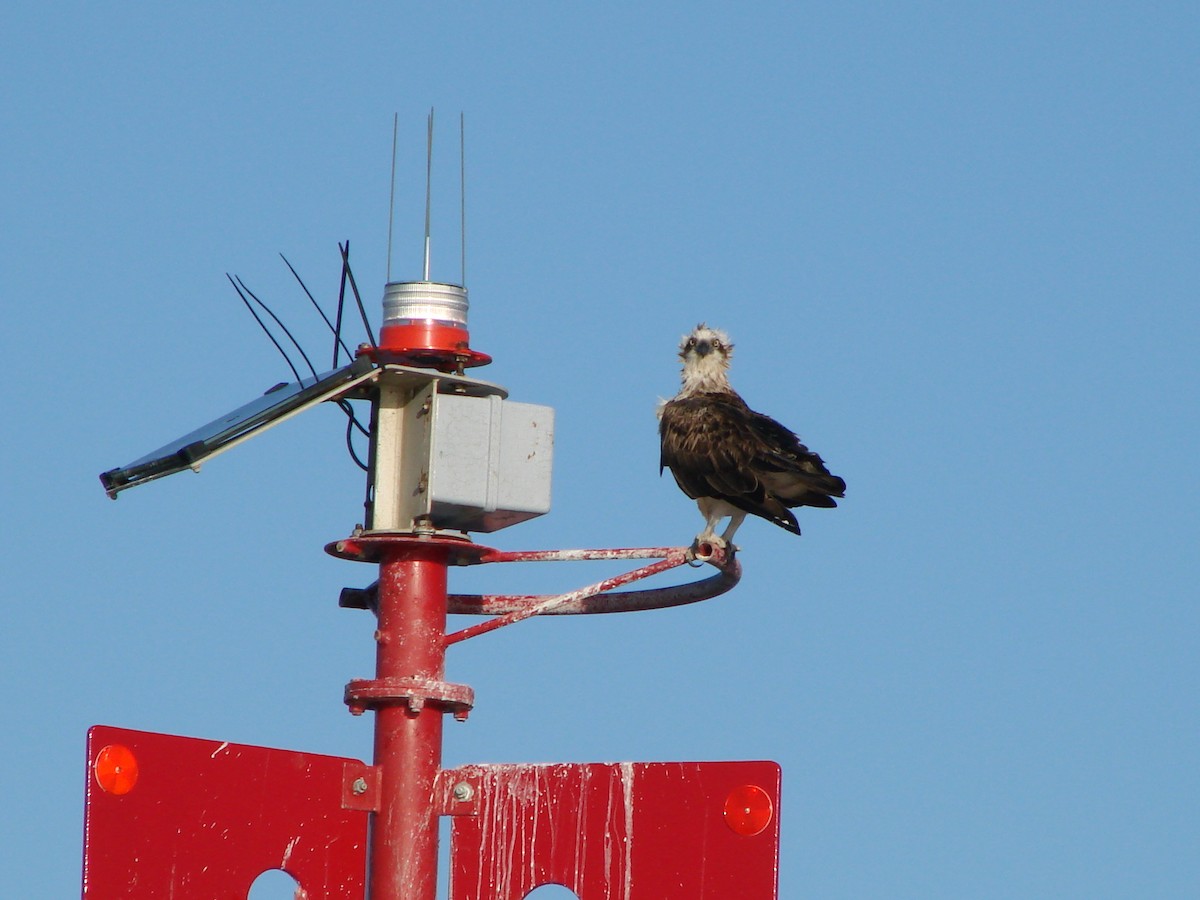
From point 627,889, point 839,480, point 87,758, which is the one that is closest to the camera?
point 87,758

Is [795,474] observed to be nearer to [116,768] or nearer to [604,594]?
[604,594]

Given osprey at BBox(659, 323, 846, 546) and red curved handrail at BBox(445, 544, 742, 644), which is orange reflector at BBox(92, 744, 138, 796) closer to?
red curved handrail at BBox(445, 544, 742, 644)

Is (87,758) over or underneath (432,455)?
underneath

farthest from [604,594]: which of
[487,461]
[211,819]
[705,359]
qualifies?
[705,359]

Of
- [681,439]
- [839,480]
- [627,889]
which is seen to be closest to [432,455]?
[627,889]

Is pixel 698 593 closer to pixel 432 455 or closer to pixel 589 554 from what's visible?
pixel 589 554

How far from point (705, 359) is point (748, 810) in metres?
4.91

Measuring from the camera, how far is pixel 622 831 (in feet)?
15.3

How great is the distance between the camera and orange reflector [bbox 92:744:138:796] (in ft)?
13.9

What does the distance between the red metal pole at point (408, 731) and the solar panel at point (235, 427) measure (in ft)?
1.65

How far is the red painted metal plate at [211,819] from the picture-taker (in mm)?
4234

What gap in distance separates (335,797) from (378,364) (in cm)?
130

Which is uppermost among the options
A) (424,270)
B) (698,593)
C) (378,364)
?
(424,270)

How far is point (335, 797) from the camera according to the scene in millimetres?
4793
